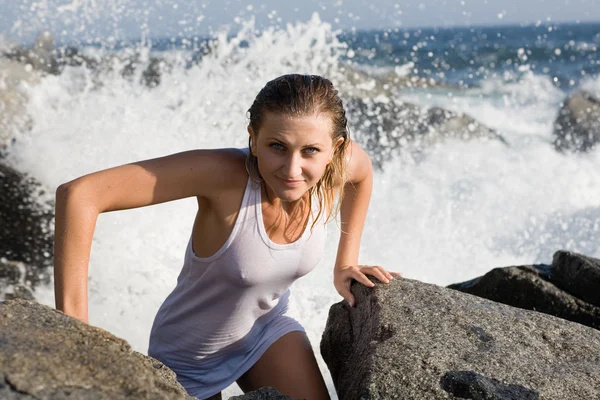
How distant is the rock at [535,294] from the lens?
3174 mm

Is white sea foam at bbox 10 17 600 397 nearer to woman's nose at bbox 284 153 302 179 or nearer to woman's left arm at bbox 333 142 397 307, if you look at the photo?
woman's left arm at bbox 333 142 397 307

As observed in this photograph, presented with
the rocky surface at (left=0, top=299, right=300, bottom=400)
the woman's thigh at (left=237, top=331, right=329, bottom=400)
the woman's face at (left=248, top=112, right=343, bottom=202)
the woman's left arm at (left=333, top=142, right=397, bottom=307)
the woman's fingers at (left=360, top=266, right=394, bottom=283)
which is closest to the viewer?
the rocky surface at (left=0, top=299, right=300, bottom=400)

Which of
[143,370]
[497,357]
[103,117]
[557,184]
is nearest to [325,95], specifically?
[497,357]

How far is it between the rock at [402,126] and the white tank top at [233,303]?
5.72 metres

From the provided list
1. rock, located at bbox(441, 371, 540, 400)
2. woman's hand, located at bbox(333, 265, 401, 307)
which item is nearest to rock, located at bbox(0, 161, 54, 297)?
woman's hand, located at bbox(333, 265, 401, 307)

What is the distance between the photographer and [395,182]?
25.7 feet

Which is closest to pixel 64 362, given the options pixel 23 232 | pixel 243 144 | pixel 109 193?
pixel 109 193

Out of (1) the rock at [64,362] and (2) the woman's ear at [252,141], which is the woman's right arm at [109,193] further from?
(1) the rock at [64,362]

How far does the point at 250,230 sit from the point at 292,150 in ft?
1.07

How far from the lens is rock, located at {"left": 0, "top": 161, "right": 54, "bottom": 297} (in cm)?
497

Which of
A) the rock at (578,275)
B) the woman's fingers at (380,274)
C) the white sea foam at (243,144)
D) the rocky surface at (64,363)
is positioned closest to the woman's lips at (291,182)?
the woman's fingers at (380,274)

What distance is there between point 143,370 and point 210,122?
18.9 ft

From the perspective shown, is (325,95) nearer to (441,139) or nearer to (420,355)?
(420,355)

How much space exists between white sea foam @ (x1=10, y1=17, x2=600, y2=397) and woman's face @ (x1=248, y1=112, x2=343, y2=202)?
1.76 metres
